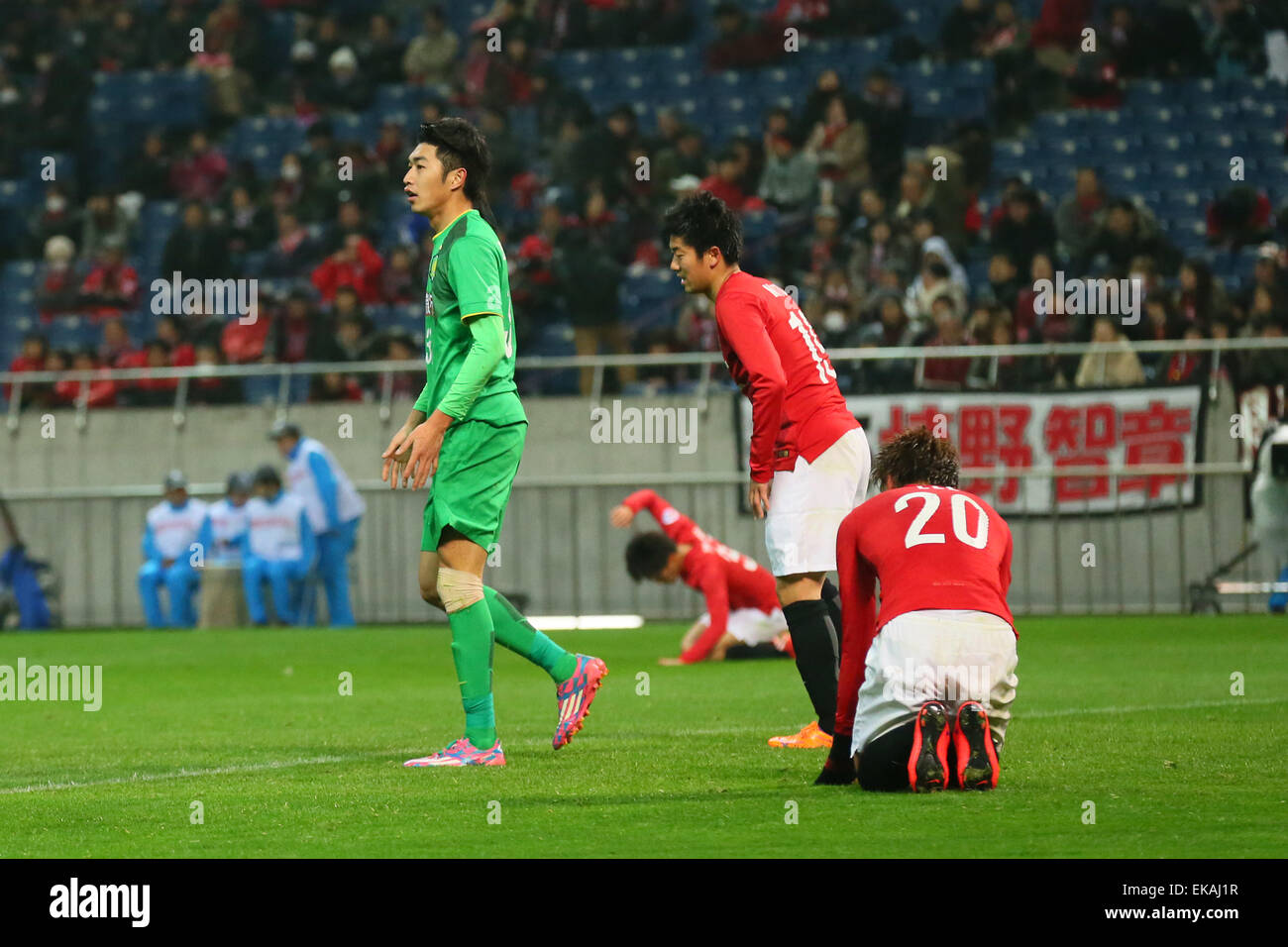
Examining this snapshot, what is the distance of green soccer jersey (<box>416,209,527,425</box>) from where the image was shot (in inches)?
285

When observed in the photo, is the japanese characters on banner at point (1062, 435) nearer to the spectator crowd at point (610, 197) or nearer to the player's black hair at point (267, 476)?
Result: the spectator crowd at point (610, 197)

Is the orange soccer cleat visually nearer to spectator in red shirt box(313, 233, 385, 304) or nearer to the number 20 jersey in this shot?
the number 20 jersey

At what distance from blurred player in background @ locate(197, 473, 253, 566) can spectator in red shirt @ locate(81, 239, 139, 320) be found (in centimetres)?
493

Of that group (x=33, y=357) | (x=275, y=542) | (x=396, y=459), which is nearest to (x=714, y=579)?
(x=396, y=459)

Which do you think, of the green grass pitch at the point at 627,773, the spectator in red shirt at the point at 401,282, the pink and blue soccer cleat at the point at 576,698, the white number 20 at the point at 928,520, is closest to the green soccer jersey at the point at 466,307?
the pink and blue soccer cleat at the point at 576,698

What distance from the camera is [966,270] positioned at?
20.4 m

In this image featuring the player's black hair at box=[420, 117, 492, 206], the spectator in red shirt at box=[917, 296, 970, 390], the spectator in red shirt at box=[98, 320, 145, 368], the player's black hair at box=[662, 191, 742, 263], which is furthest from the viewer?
the spectator in red shirt at box=[98, 320, 145, 368]

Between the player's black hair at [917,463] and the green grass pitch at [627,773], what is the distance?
1.04m

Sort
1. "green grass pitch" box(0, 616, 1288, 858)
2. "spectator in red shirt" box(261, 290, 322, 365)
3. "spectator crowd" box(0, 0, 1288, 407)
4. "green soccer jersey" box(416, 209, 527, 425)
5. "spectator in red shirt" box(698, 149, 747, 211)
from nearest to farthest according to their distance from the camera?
"green grass pitch" box(0, 616, 1288, 858)
"green soccer jersey" box(416, 209, 527, 425)
"spectator crowd" box(0, 0, 1288, 407)
"spectator in red shirt" box(261, 290, 322, 365)
"spectator in red shirt" box(698, 149, 747, 211)

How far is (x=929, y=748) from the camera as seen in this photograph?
6.27 metres

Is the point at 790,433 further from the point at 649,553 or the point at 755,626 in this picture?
the point at 755,626

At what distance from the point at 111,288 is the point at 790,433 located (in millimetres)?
17687

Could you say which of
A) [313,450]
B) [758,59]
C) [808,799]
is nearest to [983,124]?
[758,59]

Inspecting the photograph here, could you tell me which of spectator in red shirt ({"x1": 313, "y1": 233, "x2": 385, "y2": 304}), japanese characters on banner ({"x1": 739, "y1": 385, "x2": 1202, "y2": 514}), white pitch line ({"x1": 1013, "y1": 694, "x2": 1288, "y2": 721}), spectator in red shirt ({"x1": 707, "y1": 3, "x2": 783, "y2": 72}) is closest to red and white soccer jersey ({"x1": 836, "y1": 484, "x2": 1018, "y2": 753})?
white pitch line ({"x1": 1013, "y1": 694, "x2": 1288, "y2": 721})
